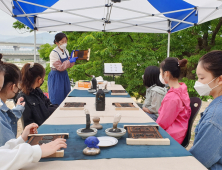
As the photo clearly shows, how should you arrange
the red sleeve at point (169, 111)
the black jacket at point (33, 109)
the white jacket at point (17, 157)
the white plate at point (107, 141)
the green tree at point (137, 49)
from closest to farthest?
the white jacket at point (17, 157)
the white plate at point (107, 141)
the red sleeve at point (169, 111)
the black jacket at point (33, 109)
the green tree at point (137, 49)

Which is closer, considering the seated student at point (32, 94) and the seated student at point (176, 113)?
the seated student at point (176, 113)

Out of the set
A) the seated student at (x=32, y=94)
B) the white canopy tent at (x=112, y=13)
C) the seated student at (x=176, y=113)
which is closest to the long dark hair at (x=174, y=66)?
the seated student at (x=176, y=113)

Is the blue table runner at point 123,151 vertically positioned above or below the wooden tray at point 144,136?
below

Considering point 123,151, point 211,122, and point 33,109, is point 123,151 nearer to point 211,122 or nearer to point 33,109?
point 211,122

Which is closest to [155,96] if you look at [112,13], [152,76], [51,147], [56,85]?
[152,76]

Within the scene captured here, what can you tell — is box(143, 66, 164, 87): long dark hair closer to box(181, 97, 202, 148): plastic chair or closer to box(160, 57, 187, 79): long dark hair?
box(160, 57, 187, 79): long dark hair

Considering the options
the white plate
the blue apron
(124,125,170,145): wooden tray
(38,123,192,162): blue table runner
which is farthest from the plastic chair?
the blue apron

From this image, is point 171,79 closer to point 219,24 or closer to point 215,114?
point 215,114

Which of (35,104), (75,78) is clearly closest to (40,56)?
(75,78)

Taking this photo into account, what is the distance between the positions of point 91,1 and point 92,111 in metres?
2.85

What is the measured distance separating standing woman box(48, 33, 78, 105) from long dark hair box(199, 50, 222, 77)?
2.71m

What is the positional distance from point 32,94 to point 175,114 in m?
1.48

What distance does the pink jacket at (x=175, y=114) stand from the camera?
1.79 m

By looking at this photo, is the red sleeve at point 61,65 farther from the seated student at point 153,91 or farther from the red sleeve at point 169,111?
the red sleeve at point 169,111
